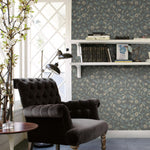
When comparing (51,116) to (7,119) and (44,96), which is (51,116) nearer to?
(7,119)

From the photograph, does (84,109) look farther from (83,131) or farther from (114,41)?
(114,41)

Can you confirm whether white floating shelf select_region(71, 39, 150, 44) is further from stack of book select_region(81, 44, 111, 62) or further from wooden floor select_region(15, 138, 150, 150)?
wooden floor select_region(15, 138, 150, 150)

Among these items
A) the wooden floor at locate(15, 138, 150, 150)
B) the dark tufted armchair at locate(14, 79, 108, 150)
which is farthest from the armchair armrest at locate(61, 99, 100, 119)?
the wooden floor at locate(15, 138, 150, 150)

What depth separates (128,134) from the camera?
4250 mm

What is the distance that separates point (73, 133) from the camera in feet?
8.35

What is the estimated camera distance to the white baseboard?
4242mm

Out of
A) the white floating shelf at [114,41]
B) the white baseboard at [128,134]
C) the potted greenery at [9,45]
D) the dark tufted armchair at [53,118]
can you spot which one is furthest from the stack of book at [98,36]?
the potted greenery at [9,45]

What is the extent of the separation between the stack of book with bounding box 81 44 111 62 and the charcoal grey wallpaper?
22 cm

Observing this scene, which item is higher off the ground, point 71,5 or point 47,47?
point 71,5

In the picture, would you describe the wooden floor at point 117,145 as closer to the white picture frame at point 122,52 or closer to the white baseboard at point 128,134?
the white baseboard at point 128,134

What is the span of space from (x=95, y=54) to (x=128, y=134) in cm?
132

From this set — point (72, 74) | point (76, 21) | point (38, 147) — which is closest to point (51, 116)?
point (38, 147)

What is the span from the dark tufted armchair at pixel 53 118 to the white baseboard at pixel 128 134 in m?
1.06

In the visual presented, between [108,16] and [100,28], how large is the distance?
22 centimetres
